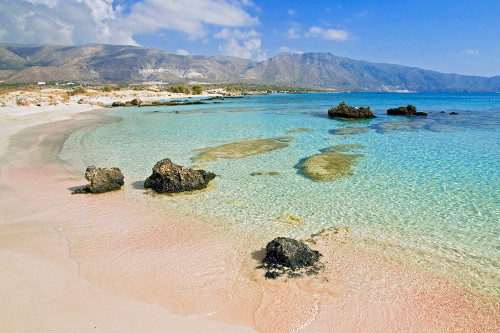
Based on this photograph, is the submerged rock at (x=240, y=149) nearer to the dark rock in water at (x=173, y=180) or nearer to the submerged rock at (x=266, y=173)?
the submerged rock at (x=266, y=173)

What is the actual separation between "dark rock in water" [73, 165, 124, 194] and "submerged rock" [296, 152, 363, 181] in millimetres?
6923

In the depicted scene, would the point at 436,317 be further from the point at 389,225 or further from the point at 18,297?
the point at 18,297

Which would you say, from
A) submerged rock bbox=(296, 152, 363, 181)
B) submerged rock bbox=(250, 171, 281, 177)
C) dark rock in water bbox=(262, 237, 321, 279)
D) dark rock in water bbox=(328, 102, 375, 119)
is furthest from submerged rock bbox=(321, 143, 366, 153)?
dark rock in water bbox=(328, 102, 375, 119)

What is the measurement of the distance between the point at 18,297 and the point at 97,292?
3.64 ft

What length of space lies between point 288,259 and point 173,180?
18.5ft

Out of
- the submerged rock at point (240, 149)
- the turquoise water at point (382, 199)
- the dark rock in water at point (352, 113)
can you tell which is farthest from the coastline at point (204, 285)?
the dark rock in water at point (352, 113)

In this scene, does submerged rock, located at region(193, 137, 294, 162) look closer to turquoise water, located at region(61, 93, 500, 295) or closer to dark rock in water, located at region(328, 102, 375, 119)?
turquoise water, located at region(61, 93, 500, 295)

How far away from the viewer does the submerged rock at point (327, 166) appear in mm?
11039

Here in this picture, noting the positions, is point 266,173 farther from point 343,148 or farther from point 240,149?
point 343,148

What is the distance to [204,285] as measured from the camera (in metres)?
4.86

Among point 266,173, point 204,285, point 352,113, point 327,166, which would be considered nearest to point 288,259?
point 204,285

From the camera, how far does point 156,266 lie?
213 inches

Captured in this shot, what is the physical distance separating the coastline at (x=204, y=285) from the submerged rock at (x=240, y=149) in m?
7.54

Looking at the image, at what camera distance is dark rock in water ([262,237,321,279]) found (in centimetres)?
522
